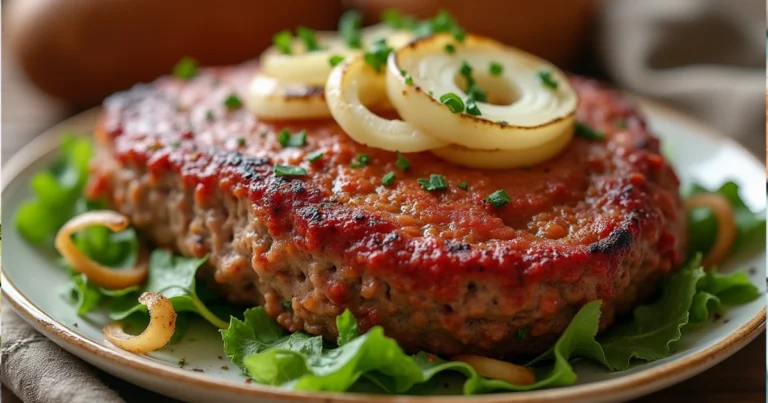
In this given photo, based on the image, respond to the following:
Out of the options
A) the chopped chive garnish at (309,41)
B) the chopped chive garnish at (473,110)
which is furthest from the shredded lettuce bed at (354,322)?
the chopped chive garnish at (309,41)

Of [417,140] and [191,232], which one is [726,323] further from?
[191,232]

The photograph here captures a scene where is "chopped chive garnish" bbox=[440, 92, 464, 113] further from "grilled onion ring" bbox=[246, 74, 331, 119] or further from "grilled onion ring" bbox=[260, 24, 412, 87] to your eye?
"grilled onion ring" bbox=[260, 24, 412, 87]

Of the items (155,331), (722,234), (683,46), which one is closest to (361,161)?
(155,331)

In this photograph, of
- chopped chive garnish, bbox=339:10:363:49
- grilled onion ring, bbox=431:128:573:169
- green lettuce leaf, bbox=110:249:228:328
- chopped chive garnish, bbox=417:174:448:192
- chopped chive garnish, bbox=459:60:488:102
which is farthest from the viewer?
chopped chive garnish, bbox=339:10:363:49

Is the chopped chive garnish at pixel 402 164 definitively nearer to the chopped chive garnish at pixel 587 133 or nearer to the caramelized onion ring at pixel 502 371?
the caramelized onion ring at pixel 502 371

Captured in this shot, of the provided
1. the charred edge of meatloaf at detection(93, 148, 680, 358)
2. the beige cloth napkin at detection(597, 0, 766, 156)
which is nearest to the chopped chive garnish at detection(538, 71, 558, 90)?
the charred edge of meatloaf at detection(93, 148, 680, 358)

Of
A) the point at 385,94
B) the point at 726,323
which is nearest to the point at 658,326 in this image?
the point at 726,323
